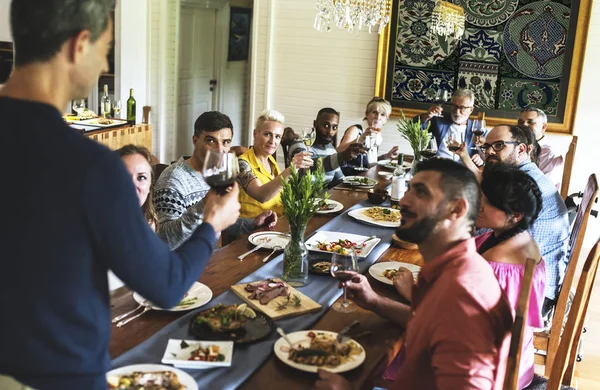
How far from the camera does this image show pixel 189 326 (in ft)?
6.15

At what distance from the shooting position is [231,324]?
6.15 ft

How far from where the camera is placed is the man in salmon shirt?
1.54 metres

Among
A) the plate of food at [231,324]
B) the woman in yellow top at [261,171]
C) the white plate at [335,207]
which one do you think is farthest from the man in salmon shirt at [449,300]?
the woman in yellow top at [261,171]

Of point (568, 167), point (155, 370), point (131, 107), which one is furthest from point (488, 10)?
point (155, 370)

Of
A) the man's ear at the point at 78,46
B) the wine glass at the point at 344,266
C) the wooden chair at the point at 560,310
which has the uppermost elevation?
the man's ear at the point at 78,46

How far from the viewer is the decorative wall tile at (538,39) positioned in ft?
19.3

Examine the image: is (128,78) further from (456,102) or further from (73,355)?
(73,355)

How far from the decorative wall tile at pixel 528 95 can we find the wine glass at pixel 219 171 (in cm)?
501

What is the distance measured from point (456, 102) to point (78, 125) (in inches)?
123

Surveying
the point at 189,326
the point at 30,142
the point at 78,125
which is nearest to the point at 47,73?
the point at 30,142

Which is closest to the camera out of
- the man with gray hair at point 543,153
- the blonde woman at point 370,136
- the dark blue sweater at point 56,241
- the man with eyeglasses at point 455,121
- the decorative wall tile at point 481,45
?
the dark blue sweater at point 56,241

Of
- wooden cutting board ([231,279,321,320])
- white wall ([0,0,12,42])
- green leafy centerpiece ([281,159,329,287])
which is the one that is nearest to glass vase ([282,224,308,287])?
green leafy centerpiece ([281,159,329,287])

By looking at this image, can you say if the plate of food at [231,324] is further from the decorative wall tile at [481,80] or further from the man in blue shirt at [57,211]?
the decorative wall tile at [481,80]

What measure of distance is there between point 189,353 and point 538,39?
5234 millimetres
